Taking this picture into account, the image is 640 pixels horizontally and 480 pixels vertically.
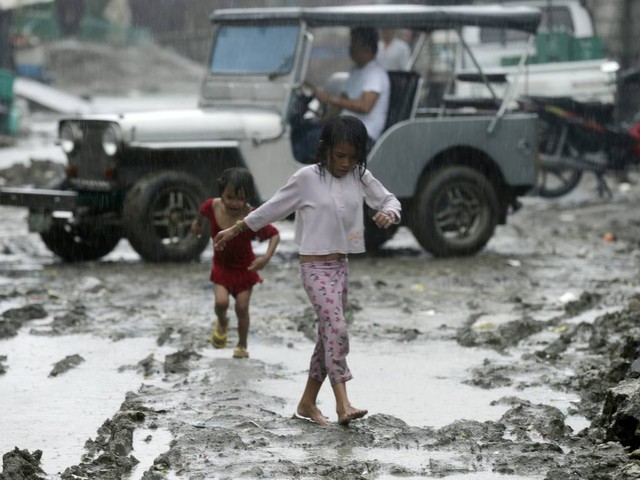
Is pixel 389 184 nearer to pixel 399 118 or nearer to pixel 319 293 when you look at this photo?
pixel 399 118

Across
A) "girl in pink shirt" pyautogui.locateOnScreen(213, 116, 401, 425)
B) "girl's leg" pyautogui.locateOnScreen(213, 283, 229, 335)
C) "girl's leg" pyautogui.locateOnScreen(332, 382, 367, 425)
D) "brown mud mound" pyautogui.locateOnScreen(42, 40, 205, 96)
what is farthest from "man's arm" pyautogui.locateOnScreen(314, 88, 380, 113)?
"brown mud mound" pyautogui.locateOnScreen(42, 40, 205, 96)

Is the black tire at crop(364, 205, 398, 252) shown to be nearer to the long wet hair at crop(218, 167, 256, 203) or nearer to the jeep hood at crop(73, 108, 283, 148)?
the jeep hood at crop(73, 108, 283, 148)

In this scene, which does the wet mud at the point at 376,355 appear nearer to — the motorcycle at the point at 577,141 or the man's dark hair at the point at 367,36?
the man's dark hair at the point at 367,36

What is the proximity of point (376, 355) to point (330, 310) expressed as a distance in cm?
189

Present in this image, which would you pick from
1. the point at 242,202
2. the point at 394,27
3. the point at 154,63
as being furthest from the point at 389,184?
the point at 154,63

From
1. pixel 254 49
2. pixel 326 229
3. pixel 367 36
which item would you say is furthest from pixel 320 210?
pixel 254 49

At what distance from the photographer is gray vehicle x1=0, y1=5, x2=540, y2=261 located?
11539mm

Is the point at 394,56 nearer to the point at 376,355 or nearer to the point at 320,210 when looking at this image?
the point at 376,355

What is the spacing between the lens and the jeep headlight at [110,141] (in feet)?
37.4

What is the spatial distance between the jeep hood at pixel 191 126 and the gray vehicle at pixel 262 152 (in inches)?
0.4

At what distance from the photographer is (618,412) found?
556cm

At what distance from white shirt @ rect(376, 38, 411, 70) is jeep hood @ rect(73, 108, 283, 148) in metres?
1.45

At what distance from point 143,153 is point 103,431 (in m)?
6.01

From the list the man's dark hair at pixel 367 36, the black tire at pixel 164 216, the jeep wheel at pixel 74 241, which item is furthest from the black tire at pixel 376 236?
the jeep wheel at pixel 74 241
